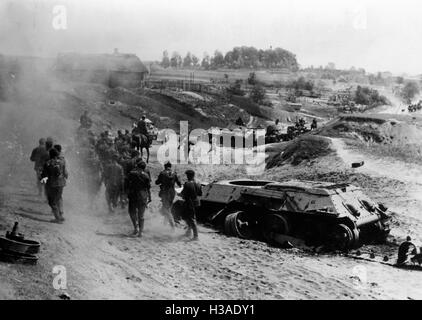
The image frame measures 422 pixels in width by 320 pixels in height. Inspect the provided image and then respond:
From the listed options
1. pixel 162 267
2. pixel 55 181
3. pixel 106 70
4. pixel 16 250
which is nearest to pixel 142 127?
pixel 55 181

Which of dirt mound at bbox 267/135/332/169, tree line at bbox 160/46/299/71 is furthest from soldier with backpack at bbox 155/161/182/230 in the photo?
tree line at bbox 160/46/299/71

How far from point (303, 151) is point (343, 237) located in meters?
10.8

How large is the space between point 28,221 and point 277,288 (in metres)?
5.10

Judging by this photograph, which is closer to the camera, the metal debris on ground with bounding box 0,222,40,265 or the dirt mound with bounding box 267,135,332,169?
the metal debris on ground with bounding box 0,222,40,265

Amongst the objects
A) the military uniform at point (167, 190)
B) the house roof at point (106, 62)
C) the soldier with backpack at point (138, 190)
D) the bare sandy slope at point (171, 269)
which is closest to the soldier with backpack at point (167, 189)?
the military uniform at point (167, 190)

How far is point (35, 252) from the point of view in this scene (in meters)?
7.77

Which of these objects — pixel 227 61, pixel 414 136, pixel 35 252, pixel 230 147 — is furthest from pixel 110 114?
pixel 227 61

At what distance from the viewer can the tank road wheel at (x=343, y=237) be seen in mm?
10602

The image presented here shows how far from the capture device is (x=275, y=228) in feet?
37.3

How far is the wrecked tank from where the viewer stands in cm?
1085

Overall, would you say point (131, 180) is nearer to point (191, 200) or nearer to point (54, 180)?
point (191, 200)

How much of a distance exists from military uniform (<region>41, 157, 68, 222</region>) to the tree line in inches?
4960

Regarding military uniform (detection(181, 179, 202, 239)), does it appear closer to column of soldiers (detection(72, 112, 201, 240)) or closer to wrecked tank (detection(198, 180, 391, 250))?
column of soldiers (detection(72, 112, 201, 240))
